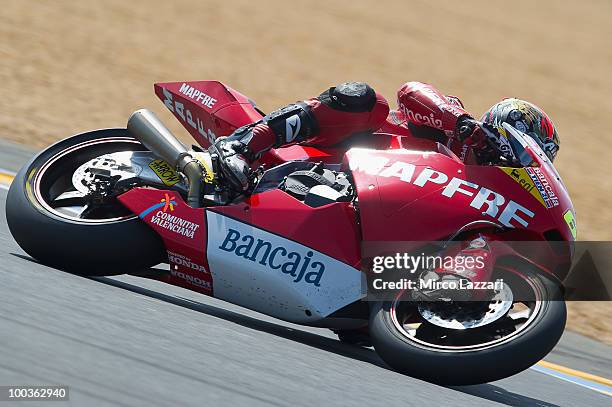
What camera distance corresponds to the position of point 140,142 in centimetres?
544

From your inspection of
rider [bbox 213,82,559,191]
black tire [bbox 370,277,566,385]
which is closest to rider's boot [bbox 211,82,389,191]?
rider [bbox 213,82,559,191]

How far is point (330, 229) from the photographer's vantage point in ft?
15.6

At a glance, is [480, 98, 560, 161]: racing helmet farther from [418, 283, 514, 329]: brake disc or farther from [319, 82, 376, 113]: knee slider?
[418, 283, 514, 329]: brake disc

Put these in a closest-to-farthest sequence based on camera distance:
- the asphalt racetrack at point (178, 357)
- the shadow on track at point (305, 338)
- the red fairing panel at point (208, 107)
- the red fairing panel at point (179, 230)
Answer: the asphalt racetrack at point (178, 357)
the shadow on track at point (305, 338)
the red fairing panel at point (179, 230)
the red fairing panel at point (208, 107)

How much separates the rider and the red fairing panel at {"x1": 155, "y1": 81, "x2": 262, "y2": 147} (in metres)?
A: 0.33

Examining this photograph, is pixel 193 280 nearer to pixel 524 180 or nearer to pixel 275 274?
pixel 275 274

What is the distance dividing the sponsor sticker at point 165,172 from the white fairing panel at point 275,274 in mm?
435

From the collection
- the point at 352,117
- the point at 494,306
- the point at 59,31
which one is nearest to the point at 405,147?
the point at 352,117

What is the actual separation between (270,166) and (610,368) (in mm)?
2323

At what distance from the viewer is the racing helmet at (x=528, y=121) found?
509 cm

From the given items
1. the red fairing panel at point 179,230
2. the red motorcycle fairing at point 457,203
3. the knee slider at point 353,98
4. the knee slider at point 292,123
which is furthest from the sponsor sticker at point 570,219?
the red fairing panel at point 179,230

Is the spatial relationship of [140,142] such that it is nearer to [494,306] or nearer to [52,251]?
[52,251]

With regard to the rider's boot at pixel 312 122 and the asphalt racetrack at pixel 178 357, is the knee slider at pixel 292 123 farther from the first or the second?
the asphalt racetrack at pixel 178 357

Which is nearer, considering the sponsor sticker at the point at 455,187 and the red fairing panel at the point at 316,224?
the sponsor sticker at the point at 455,187
